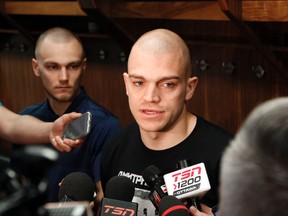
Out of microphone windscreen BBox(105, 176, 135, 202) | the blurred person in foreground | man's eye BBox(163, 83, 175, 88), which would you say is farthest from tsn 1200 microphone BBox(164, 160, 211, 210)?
the blurred person in foreground

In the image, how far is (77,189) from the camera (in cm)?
173

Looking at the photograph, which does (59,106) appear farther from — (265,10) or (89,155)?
(265,10)

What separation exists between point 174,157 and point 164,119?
0.45 feet

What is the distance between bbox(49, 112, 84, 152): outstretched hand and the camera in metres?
2.32

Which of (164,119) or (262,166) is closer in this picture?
(262,166)

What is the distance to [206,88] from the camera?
3914 millimetres

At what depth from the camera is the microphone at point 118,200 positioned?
157 centimetres

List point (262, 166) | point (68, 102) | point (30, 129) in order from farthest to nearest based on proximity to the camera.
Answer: point (68, 102), point (30, 129), point (262, 166)

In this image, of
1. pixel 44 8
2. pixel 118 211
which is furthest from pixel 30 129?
pixel 44 8

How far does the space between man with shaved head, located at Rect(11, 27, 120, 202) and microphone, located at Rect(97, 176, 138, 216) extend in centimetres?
94

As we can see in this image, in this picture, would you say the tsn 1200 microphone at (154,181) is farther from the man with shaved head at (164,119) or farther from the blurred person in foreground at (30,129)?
the blurred person in foreground at (30,129)

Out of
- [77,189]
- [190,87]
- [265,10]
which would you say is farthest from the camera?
[265,10]

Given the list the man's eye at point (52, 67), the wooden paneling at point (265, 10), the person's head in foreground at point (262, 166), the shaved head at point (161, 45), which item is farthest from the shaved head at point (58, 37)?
the person's head in foreground at point (262, 166)

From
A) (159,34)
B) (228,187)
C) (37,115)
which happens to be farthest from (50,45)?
(228,187)
